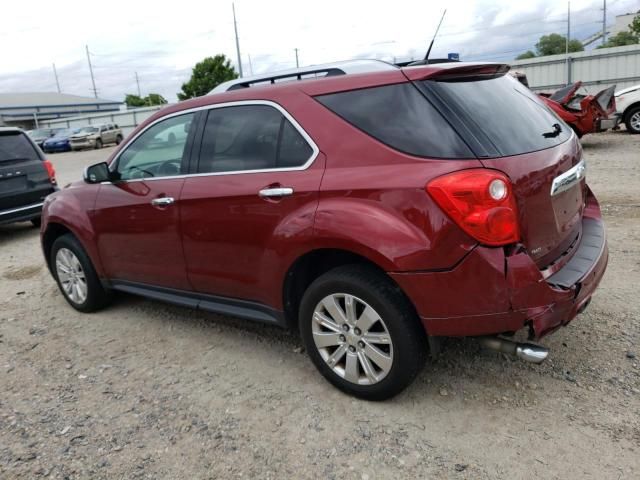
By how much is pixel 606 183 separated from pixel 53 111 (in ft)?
222

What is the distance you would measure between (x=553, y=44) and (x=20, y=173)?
84509 millimetres

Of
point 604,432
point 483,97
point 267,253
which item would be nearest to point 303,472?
point 267,253

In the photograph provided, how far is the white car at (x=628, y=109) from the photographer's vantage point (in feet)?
41.1

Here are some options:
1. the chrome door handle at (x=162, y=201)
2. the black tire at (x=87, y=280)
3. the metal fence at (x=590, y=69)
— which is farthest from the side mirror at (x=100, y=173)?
the metal fence at (x=590, y=69)

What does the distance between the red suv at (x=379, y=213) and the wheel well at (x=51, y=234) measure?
4.81 feet

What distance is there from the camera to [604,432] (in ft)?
8.23

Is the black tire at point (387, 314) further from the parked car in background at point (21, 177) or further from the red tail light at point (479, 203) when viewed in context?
the parked car in background at point (21, 177)

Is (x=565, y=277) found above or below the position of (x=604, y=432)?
above

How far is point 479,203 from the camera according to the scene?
7.73 ft

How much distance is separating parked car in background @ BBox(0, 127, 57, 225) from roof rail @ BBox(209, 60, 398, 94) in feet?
17.5

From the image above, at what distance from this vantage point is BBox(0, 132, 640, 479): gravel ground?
246cm

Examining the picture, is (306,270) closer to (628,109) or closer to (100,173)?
(100,173)

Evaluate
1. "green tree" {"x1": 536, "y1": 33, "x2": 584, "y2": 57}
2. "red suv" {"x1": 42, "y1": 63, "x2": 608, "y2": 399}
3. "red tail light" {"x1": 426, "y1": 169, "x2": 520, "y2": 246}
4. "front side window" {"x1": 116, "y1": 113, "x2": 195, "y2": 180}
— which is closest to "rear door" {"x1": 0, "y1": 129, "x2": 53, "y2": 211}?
"front side window" {"x1": 116, "y1": 113, "x2": 195, "y2": 180}

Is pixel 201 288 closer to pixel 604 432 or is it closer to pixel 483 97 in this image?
pixel 483 97
